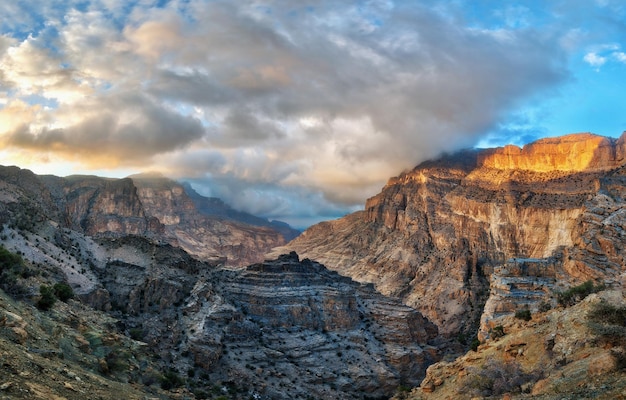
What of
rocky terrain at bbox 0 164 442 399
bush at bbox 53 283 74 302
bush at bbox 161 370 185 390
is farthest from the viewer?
bush at bbox 53 283 74 302

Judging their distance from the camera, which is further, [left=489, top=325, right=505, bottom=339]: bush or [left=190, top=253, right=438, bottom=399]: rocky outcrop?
[left=190, top=253, right=438, bottom=399]: rocky outcrop

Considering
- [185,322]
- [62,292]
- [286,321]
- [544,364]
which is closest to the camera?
[544,364]

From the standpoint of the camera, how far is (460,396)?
135 ft

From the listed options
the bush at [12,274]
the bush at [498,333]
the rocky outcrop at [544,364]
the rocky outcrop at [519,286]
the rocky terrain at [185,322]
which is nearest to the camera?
the rocky outcrop at [544,364]

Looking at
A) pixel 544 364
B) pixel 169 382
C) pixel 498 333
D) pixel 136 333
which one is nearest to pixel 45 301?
pixel 169 382

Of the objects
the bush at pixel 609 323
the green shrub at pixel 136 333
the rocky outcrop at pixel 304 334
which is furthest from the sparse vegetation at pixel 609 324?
the green shrub at pixel 136 333

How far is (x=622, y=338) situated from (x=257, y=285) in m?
79.4

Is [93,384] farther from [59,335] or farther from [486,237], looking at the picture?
[486,237]

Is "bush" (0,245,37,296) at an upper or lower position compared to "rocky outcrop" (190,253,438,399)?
upper

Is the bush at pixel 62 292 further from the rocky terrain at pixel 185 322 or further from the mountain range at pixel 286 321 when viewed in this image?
the rocky terrain at pixel 185 322

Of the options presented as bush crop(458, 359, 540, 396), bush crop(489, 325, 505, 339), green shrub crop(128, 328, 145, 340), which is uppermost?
bush crop(489, 325, 505, 339)

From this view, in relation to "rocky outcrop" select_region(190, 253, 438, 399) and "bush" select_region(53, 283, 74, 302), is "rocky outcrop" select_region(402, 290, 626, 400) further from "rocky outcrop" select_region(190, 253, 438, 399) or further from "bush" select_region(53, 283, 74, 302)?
"bush" select_region(53, 283, 74, 302)

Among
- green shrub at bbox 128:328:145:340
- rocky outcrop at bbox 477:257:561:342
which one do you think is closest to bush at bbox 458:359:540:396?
green shrub at bbox 128:328:145:340

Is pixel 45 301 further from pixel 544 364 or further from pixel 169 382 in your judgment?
pixel 544 364
